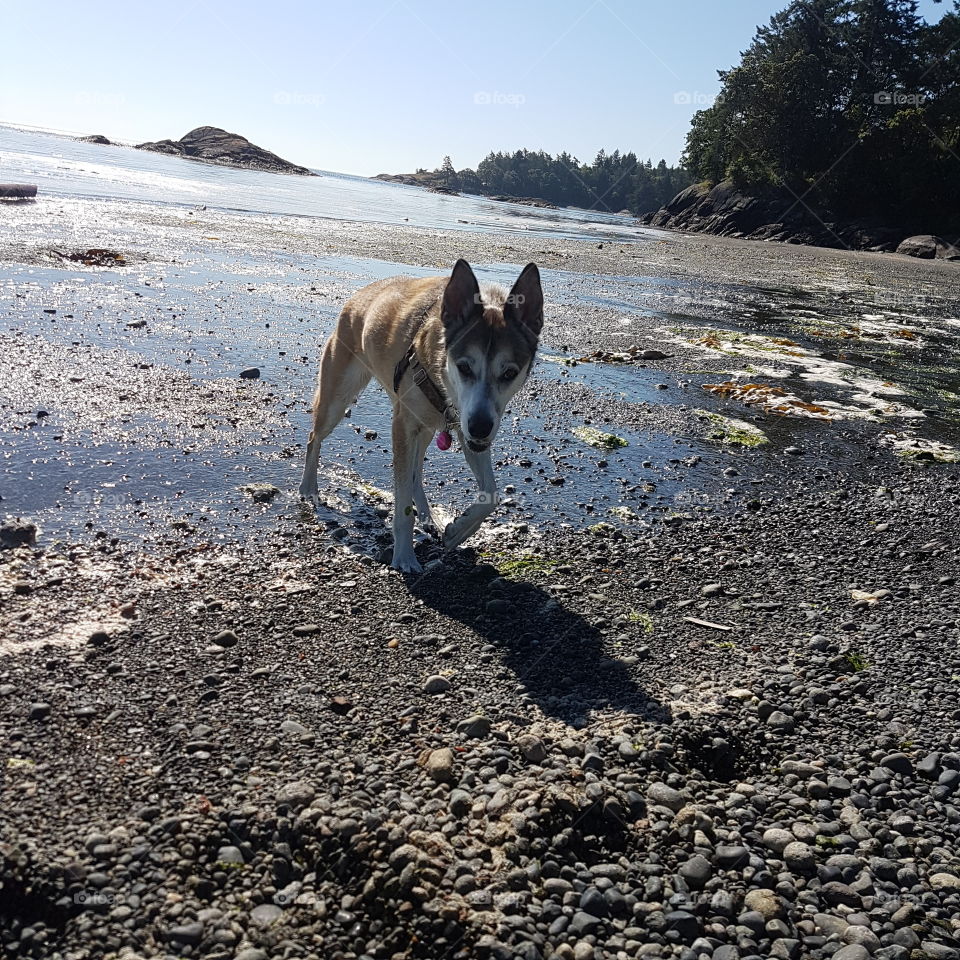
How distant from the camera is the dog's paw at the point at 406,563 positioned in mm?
5520

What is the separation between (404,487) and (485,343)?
49.5 inches

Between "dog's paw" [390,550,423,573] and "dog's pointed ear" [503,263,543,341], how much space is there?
1.91 meters

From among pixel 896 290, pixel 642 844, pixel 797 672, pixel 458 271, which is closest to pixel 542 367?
pixel 458 271

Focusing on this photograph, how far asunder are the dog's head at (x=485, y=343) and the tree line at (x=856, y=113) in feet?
209

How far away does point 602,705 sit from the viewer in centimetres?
392

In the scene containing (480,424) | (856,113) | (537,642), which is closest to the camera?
(537,642)

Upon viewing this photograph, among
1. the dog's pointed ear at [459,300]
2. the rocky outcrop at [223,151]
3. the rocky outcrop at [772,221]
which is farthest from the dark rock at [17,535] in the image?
the rocky outcrop at [223,151]

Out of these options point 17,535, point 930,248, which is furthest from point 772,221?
point 17,535

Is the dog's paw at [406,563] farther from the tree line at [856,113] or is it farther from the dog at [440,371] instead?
the tree line at [856,113]

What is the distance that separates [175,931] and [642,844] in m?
1.67

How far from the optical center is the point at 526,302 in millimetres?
5945

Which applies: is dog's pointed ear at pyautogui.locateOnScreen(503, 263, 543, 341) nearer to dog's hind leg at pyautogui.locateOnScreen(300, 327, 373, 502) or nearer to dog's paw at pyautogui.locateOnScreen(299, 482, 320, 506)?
dog's hind leg at pyautogui.locateOnScreen(300, 327, 373, 502)

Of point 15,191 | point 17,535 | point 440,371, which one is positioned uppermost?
point 15,191

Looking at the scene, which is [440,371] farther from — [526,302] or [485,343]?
[526,302]
